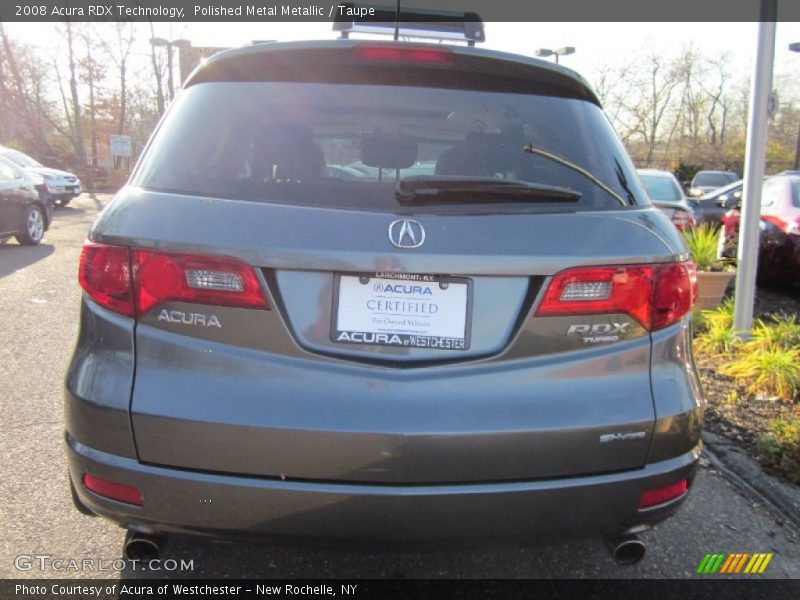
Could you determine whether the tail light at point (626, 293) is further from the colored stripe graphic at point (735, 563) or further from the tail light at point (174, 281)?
the colored stripe graphic at point (735, 563)

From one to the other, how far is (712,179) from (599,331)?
2928 cm

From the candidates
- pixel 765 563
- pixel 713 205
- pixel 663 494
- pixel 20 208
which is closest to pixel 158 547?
pixel 663 494

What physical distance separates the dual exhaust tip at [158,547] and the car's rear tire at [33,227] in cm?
1066

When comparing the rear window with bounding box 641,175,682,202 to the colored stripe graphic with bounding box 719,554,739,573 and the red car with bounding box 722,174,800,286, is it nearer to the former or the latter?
the red car with bounding box 722,174,800,286

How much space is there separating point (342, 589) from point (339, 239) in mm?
1371

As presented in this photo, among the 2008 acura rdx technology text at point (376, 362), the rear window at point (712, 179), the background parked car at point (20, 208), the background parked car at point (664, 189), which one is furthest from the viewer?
the rear window at point (712, 179)

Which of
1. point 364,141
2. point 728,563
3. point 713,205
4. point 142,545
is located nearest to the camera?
point 142,545

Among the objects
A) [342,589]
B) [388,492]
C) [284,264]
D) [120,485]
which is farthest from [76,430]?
[342,589]

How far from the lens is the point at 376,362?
171cm

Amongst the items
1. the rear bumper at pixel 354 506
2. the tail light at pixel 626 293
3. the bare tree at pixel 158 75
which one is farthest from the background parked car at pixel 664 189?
the bare tree at pixel 158 75

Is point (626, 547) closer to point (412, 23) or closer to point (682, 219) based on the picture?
point (412, 23)

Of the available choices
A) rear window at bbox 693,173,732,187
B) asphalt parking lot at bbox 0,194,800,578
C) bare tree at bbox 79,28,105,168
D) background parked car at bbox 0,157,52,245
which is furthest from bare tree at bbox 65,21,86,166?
asphalt parking lot at bbox 0,194,800,578

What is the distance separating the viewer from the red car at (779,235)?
7316mm

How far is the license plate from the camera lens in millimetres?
1714
